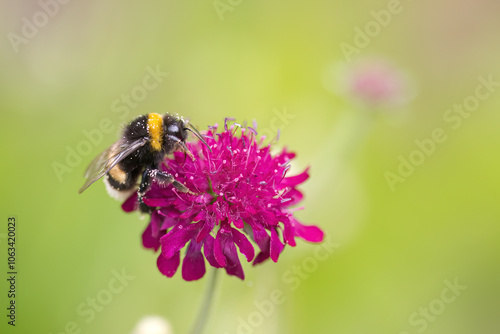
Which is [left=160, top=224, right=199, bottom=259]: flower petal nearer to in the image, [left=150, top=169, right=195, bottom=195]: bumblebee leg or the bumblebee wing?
[left=150, top=169, right=195, bottom=195]: bumblebee leg

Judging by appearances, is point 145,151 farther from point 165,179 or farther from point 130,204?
point 130,204

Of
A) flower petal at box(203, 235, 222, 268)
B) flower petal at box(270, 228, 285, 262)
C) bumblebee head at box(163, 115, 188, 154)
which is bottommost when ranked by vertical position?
flower petal at box(203, 235, 222, 268)

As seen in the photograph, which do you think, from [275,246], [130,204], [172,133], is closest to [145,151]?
[172,133]

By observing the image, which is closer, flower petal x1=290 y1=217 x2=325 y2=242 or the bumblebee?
the bumblebee

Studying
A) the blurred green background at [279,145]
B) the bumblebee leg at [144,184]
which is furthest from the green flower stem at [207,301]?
the blurred green background at [279,145]

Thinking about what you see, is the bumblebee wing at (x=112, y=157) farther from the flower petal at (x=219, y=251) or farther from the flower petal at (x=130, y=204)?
the flower petal at (x=219, y=251)

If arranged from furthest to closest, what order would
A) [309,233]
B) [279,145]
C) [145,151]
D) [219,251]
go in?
1. [279,145]
2. [309,233]
3. [145,151]
4. [219,251]

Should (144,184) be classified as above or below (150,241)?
above

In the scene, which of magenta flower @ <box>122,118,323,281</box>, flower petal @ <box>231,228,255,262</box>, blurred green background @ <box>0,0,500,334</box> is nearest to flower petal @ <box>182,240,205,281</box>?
magenta flower @ <box>122,118,323,281</box>
